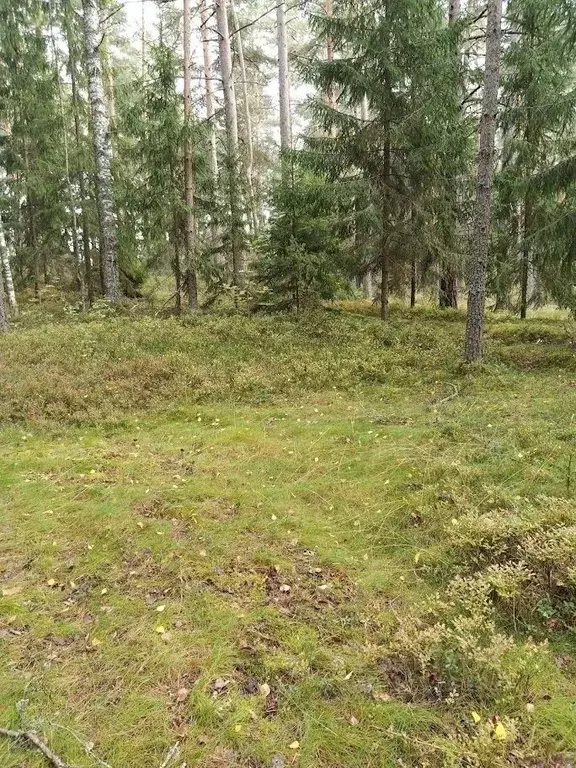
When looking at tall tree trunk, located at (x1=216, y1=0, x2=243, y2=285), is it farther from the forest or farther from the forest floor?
the forest floor

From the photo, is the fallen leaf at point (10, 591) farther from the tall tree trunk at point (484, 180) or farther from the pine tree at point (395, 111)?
the pine tree at point (395, 111)

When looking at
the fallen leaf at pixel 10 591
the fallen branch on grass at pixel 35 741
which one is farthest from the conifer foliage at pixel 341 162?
the fallen branch on grass at pixel 35 741

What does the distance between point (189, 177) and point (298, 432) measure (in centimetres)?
871

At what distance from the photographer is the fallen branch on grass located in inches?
104

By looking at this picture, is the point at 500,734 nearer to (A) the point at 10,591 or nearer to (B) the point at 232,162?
(A) the point at 10,591

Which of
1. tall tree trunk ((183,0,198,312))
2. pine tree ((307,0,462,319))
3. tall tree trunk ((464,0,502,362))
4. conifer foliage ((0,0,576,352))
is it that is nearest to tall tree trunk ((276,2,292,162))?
conifer foliage ((0,0,576,352))

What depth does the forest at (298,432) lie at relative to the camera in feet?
9.81

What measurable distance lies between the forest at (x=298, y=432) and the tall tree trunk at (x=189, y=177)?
0.07 m

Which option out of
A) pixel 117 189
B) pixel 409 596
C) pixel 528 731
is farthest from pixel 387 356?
pixel 117 189

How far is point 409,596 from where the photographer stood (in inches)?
153

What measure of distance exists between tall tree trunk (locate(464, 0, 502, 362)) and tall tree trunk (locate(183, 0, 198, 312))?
704 cm

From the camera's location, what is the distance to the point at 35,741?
108 inches

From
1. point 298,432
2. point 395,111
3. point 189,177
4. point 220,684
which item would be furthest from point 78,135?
point 220,684

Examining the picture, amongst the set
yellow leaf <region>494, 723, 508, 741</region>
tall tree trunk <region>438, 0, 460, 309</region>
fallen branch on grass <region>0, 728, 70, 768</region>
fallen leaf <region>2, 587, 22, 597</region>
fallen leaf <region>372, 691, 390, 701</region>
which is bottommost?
fallen leaf <region>372, 691, 390, 701</region>
